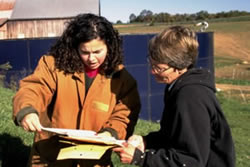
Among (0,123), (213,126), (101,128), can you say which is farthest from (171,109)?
(0,123)

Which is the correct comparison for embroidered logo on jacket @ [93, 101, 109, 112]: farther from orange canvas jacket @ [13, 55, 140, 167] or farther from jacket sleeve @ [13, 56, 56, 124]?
jacket sleeve @ [13, 56, 56, 124]

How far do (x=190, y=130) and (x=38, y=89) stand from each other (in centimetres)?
110

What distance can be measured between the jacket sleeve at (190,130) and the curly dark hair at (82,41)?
799mm

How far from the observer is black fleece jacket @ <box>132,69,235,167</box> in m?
2.32

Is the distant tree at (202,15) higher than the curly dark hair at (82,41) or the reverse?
Answer: higher

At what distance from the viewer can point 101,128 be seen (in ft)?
9.80

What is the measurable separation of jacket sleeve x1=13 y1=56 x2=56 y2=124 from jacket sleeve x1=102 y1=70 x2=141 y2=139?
1.43ft

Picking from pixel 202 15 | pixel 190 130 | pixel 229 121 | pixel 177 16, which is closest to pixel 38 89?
pixel 190 130

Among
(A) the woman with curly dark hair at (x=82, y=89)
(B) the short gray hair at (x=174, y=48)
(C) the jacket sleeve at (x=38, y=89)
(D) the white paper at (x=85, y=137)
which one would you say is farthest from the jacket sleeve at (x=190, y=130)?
(C) the jacket sleeve at (x=38, y=89)

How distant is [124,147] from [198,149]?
0.43m

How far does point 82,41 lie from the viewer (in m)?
2.93

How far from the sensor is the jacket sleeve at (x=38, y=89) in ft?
9.07

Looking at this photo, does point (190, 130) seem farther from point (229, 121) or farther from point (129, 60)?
point (229, 121)

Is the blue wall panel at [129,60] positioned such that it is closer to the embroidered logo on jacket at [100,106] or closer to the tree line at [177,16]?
the embroidered logo on jacket at [100,106]
